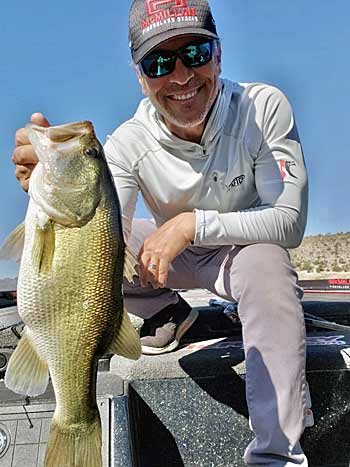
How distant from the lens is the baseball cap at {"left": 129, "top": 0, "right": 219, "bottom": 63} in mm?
3072

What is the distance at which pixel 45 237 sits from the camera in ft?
7.18

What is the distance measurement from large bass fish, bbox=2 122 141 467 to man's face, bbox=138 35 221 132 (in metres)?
0.95

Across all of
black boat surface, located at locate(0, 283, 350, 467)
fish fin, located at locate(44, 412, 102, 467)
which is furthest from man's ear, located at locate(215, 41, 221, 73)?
fish fin, located at locate(44, 412, 102, 467)

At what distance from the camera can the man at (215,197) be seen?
8.73ft

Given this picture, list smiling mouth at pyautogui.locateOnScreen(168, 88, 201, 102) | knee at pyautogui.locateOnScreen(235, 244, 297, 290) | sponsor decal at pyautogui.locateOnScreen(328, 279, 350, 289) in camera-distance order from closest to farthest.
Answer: knee at pyautogui.locateOnScreen(235, 244, 297, 290) → smiling mouth at pyautogui.locateOnScreen(168, 88, 201, 102) → sponsor decal at pyautogui.locateOnScreen(328, 279, 350, 289)

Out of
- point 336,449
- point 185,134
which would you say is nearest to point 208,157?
point 185,134

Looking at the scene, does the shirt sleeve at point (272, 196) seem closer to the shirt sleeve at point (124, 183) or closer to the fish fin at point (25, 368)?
the shirt sleeve at point (124, 183)

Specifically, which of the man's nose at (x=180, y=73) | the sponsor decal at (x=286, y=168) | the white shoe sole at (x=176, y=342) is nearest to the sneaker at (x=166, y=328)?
the white shoe sole at (x=176, y=342)

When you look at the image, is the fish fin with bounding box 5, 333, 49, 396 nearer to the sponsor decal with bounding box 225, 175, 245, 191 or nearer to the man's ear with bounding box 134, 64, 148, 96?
the sponsor decal with bounding box 225, 175, 245, 191

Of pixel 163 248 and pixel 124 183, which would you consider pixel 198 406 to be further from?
pixel 124 183

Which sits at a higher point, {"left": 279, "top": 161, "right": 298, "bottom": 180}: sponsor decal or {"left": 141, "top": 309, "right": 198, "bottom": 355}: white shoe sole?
{"left": 279, "top": 161, "right": 298, "bottom": 180}: sponsor decal

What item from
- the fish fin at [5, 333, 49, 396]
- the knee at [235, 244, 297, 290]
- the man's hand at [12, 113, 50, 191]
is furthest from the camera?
the knee at [235, 244, 297, 290]

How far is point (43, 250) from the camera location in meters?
2.17

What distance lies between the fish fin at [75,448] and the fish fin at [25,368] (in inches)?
7.6
